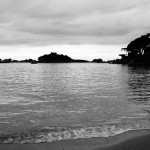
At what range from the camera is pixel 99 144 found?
9484mm

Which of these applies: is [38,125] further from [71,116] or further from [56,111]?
[56,111]

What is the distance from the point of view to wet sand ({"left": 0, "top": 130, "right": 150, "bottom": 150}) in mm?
8805

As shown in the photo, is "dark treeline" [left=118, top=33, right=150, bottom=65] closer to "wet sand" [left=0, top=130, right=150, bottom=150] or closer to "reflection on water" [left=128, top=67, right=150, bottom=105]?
"reflection on water" [left=128, top=67, right=150, bottom=105]

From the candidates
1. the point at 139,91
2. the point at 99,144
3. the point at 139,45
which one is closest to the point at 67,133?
the point at 99,144

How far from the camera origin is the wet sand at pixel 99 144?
8805 mm

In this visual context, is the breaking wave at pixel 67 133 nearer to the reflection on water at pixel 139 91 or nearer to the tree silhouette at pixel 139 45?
the reflection on water at pixel 139 91

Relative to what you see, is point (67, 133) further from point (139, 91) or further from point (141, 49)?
point (141, 49)

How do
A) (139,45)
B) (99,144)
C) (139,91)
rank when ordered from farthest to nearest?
1. (139,45)
2. (139,91)
3. (99,144)

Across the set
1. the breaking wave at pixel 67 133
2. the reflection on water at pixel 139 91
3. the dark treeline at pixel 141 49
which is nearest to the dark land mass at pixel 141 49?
the dark treeline at pixel 141 49

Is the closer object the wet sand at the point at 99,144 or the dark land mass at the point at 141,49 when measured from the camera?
the wet sand at the point at 99,144

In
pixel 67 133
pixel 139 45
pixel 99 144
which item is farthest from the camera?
pixel 139 45

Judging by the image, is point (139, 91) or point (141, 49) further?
point (141, 49)

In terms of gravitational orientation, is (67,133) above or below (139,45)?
below

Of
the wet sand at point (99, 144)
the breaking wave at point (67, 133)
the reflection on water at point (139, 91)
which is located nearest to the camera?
the wet sand at point (99, 144)
